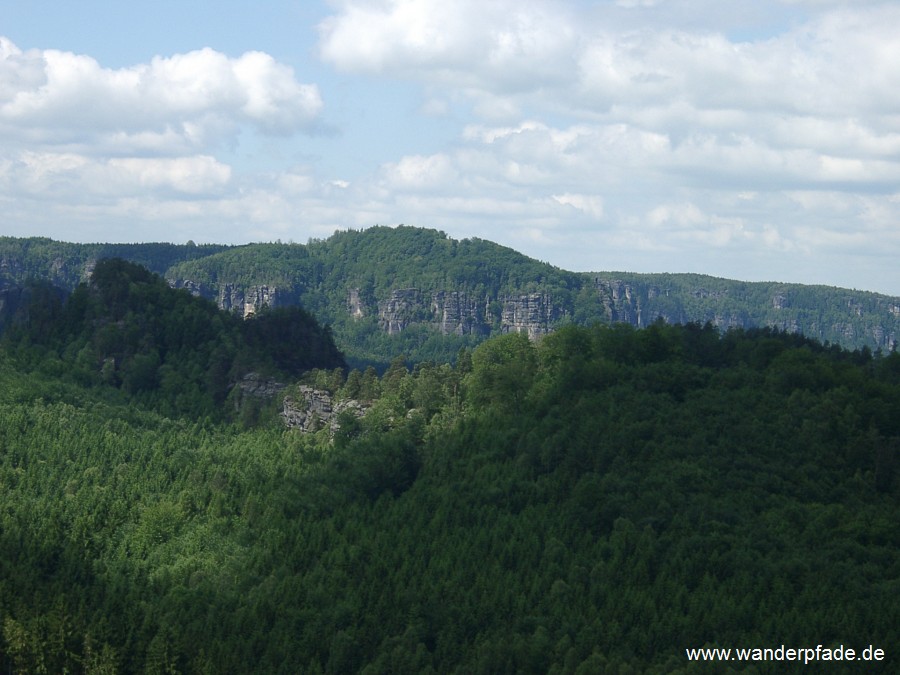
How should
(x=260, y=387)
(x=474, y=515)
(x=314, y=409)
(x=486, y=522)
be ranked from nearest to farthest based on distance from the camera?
(x=486, y=522)
(x=474, y=515)
(x=314, y=409)
(x=260, y=387)

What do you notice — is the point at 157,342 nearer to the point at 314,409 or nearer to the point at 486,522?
the point at 314,409

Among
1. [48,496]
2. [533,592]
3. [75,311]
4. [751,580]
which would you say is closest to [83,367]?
[75,311]

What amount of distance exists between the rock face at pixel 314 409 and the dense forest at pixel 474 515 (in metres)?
1.42

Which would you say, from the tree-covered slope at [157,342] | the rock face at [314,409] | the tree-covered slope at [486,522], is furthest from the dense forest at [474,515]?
the rock face at [314,409]

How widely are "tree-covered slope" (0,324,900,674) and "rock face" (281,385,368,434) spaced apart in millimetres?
1748

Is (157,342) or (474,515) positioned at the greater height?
(157,342)

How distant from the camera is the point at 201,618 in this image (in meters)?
92.3

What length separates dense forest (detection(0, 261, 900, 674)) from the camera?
85.1 meters

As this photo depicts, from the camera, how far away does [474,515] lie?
101688 mm

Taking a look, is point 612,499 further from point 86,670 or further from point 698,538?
point 86,670

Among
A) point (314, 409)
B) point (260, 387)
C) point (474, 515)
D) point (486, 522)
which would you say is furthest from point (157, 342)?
point (486, 522)

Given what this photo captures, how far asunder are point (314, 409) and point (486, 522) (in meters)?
37.3

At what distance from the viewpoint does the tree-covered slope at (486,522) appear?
84.9 metres

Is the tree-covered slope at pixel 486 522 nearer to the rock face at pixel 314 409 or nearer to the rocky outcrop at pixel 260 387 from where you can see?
the rock face at pixel 314 409
